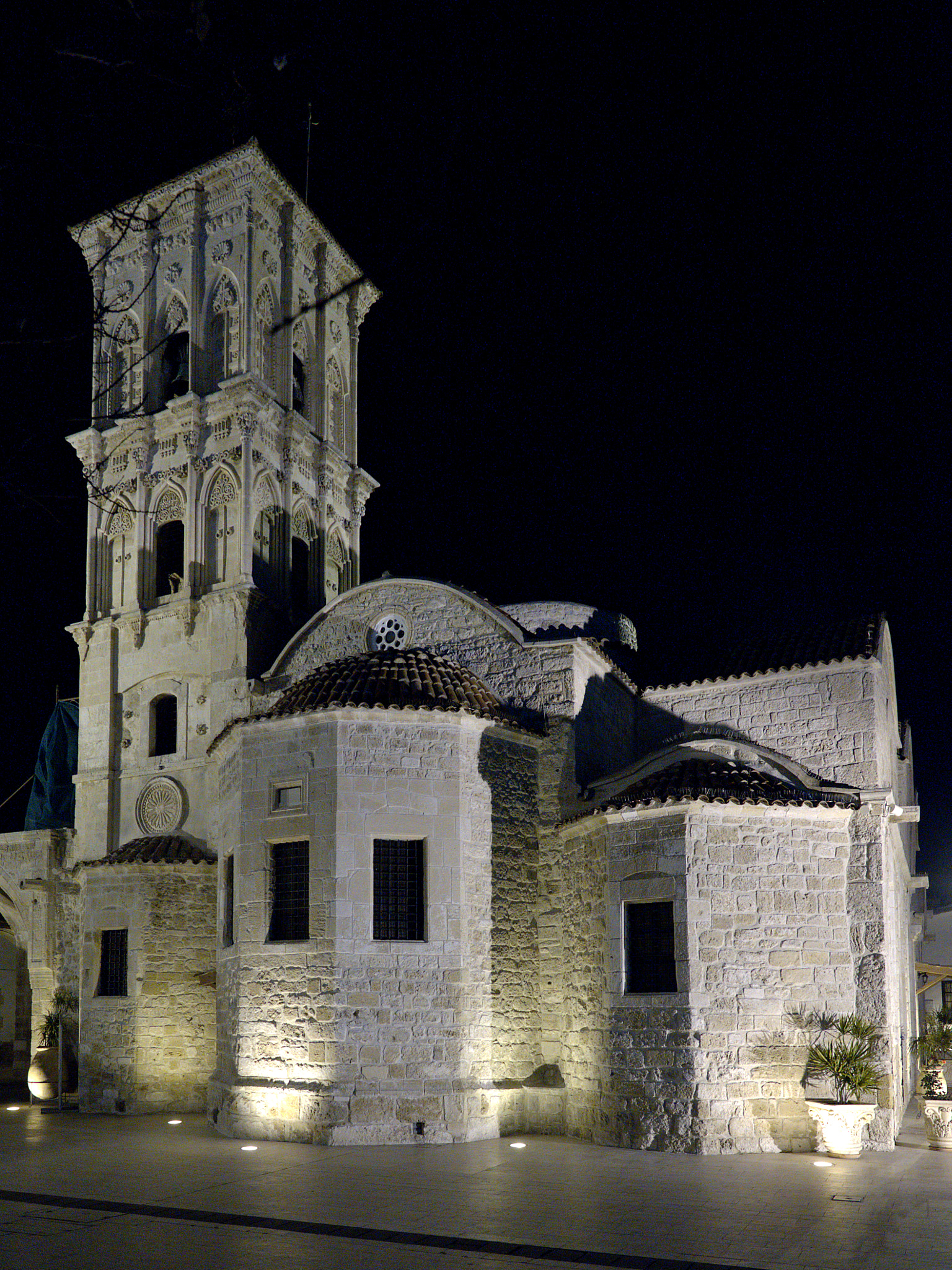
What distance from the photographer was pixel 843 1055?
13641 millimetres

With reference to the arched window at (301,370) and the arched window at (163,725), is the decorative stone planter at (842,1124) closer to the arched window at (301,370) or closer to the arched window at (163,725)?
the arched window at (163,725)

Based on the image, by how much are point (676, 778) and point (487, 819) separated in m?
2.82

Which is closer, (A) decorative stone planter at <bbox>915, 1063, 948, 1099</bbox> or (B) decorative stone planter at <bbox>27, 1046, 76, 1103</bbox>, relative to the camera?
(A) decorative stone planter at <bbox>915, 1063, 948, 1099</bbox>

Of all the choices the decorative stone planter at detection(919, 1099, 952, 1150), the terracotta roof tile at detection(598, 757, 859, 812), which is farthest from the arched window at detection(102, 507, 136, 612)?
the decorative stone planter at detection(919, 1099, 952, 1150)

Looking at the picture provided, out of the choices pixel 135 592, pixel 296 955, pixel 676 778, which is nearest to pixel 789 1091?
pixel 676 778

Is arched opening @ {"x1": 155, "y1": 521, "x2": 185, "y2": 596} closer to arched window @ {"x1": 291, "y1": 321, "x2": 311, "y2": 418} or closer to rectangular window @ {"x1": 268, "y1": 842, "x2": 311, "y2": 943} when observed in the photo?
arched window @ {"x1": 291, "y1": 321, "x2": 311, "y2": 418}

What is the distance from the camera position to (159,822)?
22.2 meters

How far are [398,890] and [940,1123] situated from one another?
739 centimetres

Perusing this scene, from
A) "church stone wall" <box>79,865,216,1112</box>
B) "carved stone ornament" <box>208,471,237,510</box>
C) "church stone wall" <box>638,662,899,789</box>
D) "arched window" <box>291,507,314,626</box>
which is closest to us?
"church stone wall" <box>638,662,899,789</box>

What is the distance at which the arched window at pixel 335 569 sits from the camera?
2584cm

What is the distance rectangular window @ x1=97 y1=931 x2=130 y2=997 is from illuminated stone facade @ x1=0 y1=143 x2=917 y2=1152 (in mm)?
78

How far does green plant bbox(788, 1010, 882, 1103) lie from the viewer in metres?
13.5

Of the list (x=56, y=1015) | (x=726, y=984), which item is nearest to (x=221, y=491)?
(x=56, y=1015)

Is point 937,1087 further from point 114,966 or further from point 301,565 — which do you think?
point 301,565
